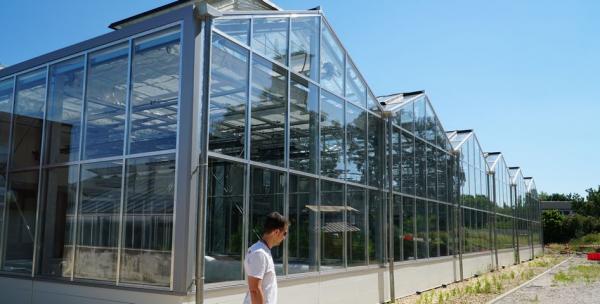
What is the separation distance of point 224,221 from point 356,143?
5074 millimetres

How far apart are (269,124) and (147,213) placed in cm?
248

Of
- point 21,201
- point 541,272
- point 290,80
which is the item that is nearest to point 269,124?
point 290,80

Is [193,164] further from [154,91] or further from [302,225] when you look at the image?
[302,225]

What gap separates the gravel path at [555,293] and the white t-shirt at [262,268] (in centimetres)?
1028

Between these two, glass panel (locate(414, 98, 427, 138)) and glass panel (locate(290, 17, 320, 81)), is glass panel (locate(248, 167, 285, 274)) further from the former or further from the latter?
glass panel (locate(414, 98, 427, 138))

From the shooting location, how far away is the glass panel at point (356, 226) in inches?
445

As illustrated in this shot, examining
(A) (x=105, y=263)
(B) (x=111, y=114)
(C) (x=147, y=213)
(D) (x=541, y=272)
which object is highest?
(B) (x=111, y=114)

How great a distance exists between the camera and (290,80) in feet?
31.4

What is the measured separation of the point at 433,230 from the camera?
16.4m

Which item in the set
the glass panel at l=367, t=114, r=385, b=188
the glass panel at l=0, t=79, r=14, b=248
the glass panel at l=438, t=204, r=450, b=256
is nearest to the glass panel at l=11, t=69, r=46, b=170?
the glass panel at l=0, t=79, r=14, b=248

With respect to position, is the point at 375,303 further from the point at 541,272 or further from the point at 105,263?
the point at 541,272

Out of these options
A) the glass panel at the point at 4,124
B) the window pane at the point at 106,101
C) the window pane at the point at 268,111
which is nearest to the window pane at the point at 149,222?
the window pane at the point at 106,101

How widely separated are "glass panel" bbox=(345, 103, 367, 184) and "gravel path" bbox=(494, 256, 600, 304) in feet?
16.1

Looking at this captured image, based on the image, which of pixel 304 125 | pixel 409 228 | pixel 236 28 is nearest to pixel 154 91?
pixel 236 28
